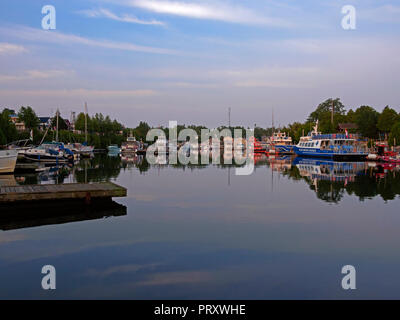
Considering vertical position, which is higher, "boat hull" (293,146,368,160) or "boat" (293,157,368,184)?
"boat hull" (293,146,368,160)

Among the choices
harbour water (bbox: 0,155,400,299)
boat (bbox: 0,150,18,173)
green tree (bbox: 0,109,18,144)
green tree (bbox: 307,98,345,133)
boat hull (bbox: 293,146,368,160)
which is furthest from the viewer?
green tree (bbox: 307,98,345,133)

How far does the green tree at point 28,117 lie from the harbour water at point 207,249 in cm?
7815

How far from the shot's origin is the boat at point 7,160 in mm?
37188

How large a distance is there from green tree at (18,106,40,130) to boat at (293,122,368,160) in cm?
6059

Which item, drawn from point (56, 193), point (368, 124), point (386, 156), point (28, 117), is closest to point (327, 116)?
point (368, 124)

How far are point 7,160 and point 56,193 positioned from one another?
73.5ft

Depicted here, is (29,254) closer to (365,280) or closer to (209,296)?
(209,296)

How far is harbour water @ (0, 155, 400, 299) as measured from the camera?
9.17m

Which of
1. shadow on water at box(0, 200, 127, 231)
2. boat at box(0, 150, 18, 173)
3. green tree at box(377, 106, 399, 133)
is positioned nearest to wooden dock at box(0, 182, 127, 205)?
shadow on water at box(0, 200, 127, 231)

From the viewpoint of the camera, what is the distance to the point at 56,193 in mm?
18172

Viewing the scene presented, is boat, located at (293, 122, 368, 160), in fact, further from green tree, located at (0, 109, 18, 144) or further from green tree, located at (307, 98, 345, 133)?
green tree, located at (0, 109, 18, 144)

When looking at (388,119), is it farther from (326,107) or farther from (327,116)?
(326,107)

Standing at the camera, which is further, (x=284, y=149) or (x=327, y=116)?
(x=327, y=116)
